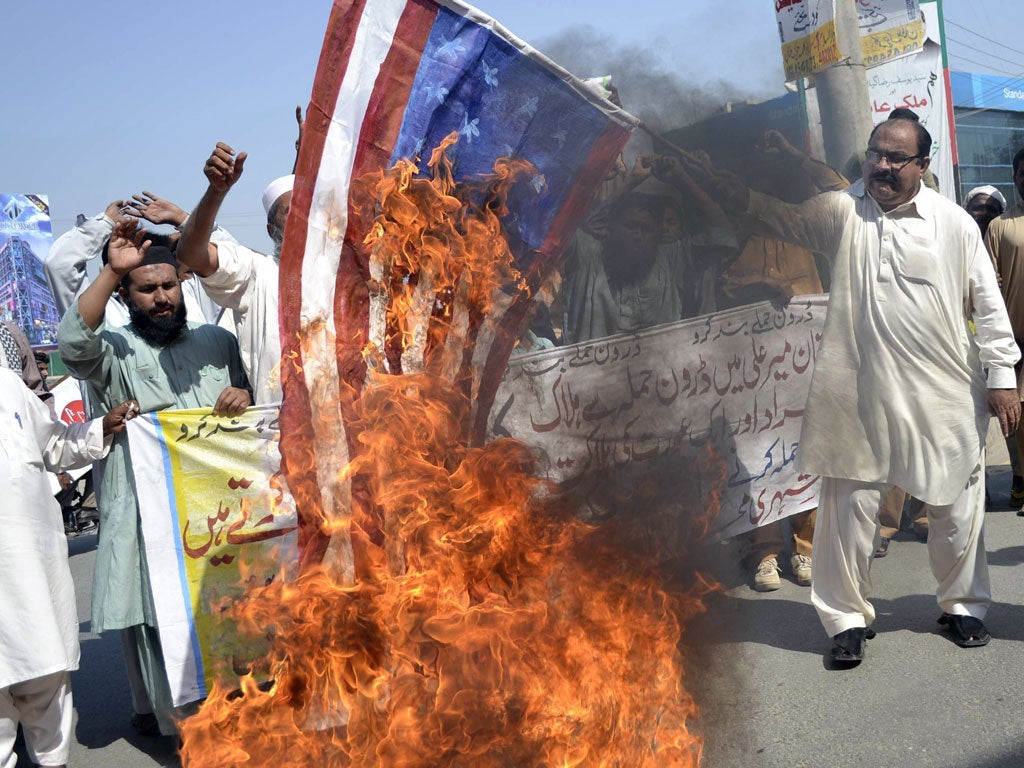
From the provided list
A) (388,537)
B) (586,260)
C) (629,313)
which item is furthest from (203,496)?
(629,313)

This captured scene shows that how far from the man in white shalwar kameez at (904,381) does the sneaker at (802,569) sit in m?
1.17

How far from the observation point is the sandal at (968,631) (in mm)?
4473

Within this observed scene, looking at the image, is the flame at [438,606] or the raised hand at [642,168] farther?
the raised hand at [642,168]

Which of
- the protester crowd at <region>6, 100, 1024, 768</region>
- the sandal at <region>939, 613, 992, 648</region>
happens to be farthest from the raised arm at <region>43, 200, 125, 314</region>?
the sandal at <region>939, 613, 992, 648</region>

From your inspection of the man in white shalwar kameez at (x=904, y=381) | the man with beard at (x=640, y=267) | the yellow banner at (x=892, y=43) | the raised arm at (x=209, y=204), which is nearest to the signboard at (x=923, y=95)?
the yellow banner at (x=892, y=43)

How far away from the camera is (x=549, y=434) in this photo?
5094mm

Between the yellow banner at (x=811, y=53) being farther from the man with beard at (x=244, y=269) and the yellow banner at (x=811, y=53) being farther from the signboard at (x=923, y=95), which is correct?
the man with beard at (x=244, y=269)

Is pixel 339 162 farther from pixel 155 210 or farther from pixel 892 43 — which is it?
pixel 892 43

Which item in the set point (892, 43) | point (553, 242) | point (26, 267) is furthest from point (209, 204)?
point (26, 267)

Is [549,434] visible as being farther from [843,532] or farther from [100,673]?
[100,673]

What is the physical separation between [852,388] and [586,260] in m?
1.41

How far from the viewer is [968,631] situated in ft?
14.8

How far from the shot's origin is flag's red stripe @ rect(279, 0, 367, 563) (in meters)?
3.00

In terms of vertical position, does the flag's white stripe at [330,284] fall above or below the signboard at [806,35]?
below
